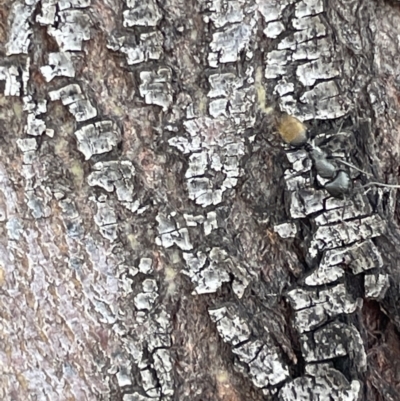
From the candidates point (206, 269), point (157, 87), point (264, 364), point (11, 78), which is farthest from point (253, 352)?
point (11, 78)

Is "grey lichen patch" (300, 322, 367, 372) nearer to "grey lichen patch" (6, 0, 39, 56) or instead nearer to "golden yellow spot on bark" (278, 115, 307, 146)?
"golden yellow spot on bark" (278, 115, 307, 146)

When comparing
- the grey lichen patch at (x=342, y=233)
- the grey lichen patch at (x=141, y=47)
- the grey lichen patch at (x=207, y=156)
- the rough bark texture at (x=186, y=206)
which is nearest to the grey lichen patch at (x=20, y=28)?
the rough bark texture at (x=186, y=206)

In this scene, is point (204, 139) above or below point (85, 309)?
above

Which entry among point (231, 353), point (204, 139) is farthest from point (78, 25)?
point (231, 353)

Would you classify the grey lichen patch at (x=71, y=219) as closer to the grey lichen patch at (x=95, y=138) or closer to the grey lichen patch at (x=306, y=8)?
the grey lichen patch at (x=95, y=138)

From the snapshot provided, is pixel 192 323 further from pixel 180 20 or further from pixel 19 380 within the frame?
pixel 180 20

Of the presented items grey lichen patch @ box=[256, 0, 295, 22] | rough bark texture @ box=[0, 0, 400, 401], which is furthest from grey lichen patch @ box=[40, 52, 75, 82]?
grey lichen patch @ box=[256, 0, 295, 22]
